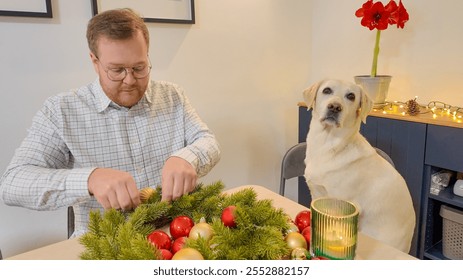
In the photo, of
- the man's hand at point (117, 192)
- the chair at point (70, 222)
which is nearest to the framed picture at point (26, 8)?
the chair at point (70, 222)

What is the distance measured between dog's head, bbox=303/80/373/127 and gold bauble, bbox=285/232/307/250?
0.71 m

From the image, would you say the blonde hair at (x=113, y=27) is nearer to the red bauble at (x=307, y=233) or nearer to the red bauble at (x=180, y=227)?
the red bauble at (x=180, y=227)

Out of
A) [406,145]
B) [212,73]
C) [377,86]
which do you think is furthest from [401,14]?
[212,73]

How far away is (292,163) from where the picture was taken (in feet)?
4.99

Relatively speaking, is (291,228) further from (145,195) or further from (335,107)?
(335,107)

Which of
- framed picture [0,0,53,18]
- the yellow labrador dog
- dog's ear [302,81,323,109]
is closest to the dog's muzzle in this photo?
the yellow labrador dog

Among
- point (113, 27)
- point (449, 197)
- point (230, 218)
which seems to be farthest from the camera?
point (449, 197)

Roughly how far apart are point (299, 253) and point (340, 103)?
0.78 m

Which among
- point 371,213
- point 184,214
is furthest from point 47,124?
point 371,213

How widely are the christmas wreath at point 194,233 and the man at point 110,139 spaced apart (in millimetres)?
60

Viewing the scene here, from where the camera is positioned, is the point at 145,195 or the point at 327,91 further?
the point at 327,91

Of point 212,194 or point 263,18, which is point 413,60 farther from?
point 212,194

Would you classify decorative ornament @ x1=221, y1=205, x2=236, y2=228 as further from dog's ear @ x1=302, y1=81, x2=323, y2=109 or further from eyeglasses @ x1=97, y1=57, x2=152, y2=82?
dog's ear @ x1=302, y1=81, x2=323, y2=109
